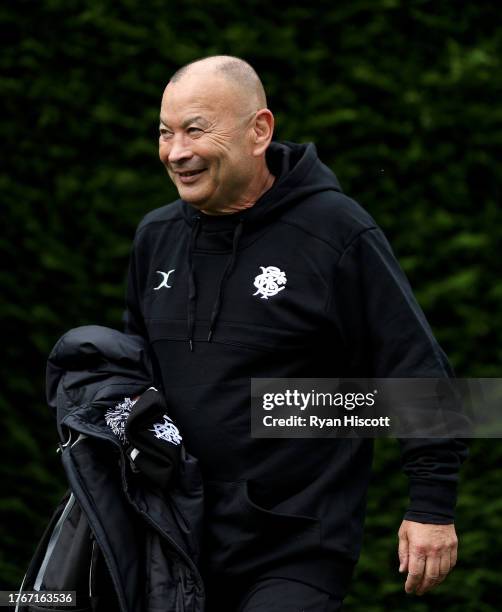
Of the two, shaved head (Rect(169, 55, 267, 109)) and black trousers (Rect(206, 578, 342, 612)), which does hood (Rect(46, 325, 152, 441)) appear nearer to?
black trousers (Rect(206, 578, 342, 612))

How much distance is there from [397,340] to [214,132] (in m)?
0.76

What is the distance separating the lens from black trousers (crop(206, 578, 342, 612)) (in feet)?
10.1

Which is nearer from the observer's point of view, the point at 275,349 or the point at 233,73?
the point at 275,349

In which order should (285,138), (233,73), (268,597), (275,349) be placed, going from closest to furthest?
1. (268,597)
2. (275,349)
3. (233,73)
4. (285,138)

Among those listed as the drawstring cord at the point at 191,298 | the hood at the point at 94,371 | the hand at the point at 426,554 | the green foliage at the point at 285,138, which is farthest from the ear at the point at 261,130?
the green foliage at the point at 285,138

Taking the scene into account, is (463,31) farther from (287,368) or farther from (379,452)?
(287,368)

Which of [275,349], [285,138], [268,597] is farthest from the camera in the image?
[285,138]

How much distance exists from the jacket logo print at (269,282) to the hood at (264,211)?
0.32 ft

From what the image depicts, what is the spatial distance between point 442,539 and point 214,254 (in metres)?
1.00

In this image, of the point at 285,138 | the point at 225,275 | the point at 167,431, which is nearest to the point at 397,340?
the point at 225,275

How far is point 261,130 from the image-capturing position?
133 inches

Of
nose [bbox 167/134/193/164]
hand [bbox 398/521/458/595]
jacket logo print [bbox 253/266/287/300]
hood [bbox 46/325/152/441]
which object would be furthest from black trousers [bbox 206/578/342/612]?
nose [bbox 167/134/193/164]

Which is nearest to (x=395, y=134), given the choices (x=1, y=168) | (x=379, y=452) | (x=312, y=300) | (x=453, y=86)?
(x=453, y=86)

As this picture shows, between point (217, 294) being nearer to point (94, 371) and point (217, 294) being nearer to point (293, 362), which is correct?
point (293, 362)
